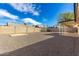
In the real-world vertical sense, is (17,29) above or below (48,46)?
above

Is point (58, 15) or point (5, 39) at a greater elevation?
point (58, 15)

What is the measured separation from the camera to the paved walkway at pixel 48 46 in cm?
337

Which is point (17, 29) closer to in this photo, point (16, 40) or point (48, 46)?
point (16, 40)

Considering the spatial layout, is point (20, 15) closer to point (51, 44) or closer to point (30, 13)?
point (30, 13)

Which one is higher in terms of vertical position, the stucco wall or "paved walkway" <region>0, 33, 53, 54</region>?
the stucco wall

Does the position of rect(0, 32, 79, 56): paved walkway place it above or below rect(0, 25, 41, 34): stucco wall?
below

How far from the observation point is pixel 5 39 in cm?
337

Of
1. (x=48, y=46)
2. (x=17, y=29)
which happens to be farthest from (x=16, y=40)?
(x=48, y=46)

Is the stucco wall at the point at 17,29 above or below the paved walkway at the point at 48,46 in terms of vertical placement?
above

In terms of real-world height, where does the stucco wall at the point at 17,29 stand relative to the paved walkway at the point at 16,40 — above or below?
above

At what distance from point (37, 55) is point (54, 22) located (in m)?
0.40

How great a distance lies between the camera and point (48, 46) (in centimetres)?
339

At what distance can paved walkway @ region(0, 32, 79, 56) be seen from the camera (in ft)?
11.0

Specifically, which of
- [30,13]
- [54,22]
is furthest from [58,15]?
[30,13]
